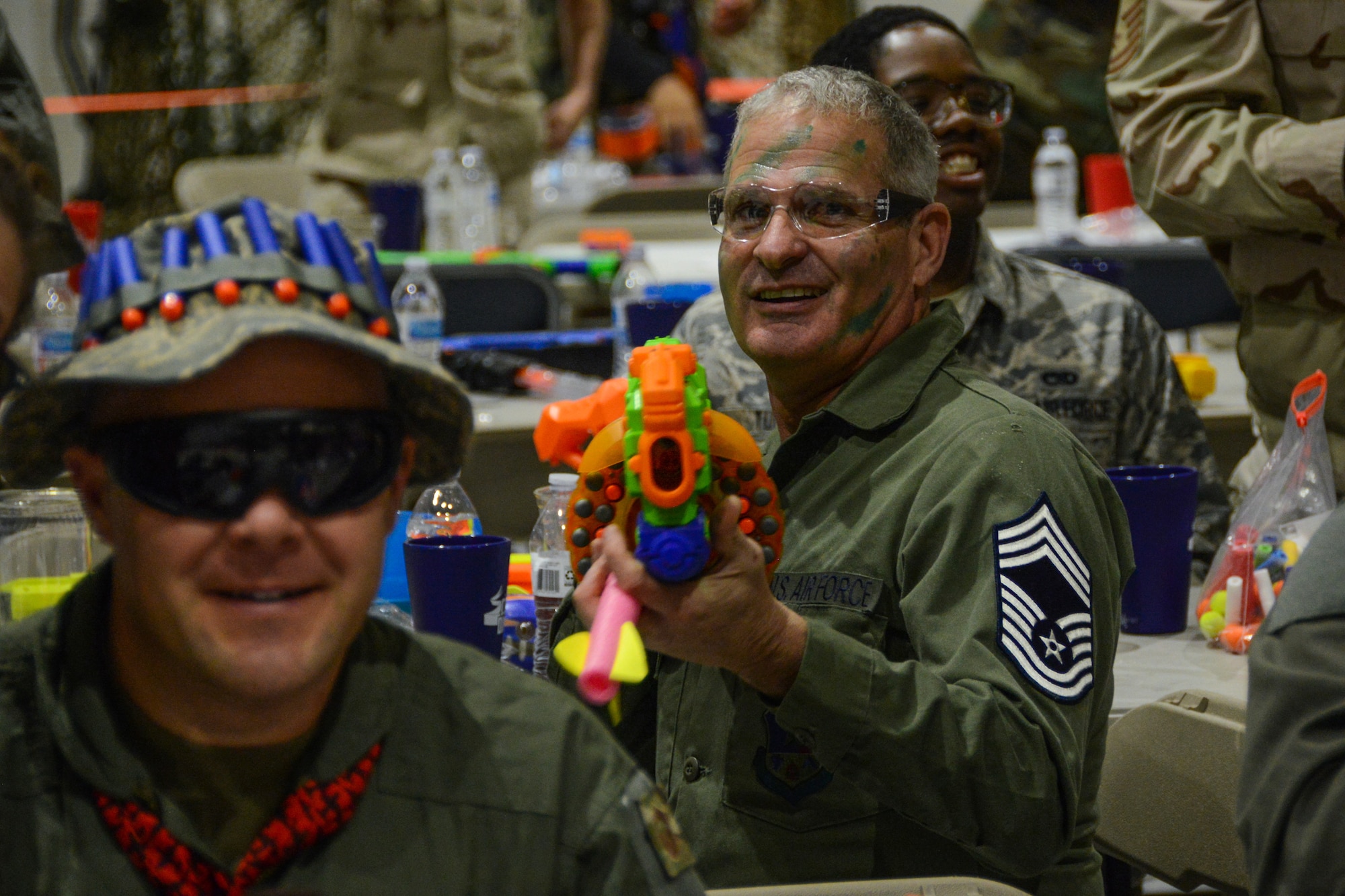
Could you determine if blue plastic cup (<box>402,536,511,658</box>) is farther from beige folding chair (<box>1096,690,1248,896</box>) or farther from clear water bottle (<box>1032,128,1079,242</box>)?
clear water bottle (<box>1032,128,1079,242</box>)

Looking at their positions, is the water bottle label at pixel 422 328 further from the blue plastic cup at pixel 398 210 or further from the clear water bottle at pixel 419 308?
the blue plastic cup at pixel 398 210

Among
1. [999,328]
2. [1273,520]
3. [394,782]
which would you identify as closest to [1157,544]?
[1273,520]

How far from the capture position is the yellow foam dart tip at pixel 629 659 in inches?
49.6

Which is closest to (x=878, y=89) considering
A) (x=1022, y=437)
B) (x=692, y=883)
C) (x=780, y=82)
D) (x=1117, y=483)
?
(x=780, y=82)

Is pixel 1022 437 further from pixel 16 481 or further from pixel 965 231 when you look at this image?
pixel 965 231

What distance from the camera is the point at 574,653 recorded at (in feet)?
4.31

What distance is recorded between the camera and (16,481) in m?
1.17

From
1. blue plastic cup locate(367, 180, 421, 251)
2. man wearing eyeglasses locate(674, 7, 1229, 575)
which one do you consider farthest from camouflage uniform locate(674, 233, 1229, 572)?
blue plastic cup locate(367, 180, 421, 251)

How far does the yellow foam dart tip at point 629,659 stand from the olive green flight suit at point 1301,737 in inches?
21.3

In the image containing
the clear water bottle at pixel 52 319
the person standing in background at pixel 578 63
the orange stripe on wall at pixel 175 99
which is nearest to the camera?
the clear water bottle at pixel 52 319

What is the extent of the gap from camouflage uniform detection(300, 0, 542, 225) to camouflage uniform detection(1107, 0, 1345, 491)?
10.1ft

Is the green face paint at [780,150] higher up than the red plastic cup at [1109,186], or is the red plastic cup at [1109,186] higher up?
the green face paint at [780,150]

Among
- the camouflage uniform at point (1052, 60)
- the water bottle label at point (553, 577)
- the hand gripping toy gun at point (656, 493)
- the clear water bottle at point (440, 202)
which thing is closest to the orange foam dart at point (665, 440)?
the hand gripping toy gun at point (656, 493)

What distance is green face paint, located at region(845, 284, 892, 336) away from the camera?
1970 millimetres
